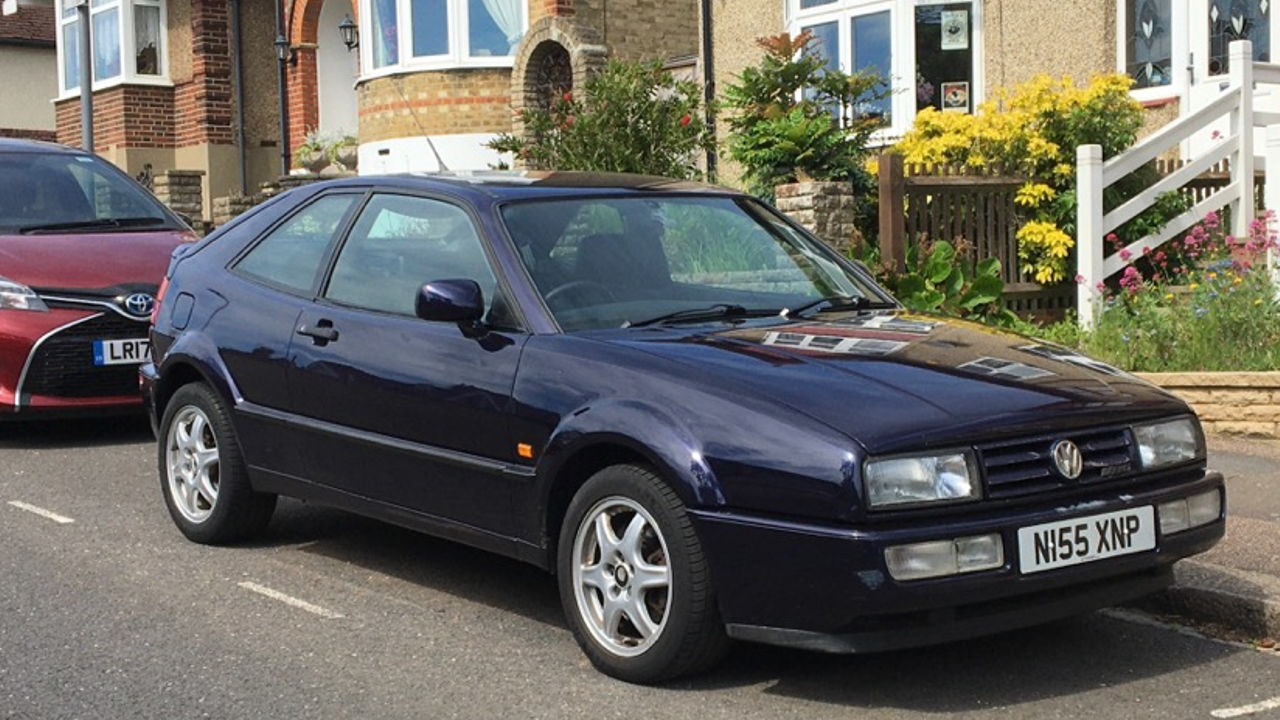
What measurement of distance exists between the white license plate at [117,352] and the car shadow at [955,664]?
13.4ft

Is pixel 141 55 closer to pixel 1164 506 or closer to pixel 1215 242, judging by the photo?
pixel 1215 242

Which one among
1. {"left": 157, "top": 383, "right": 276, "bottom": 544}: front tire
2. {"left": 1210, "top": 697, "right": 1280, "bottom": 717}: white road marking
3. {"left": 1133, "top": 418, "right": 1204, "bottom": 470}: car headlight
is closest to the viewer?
{"left": 1210, "top": 697, "right": 1280, "bottom": 717}: white road marking

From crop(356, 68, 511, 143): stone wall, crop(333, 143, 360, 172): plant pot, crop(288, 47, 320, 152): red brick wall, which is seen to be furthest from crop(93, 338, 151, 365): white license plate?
crop(288, 47, 320, 152): red brick wall

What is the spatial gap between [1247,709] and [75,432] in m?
8.00

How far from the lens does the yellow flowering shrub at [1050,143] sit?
1274 cm

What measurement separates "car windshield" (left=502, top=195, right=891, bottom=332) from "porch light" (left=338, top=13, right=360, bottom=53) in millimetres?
19651

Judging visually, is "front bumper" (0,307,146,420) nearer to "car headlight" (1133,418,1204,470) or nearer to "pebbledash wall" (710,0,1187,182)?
"pebbledash wall" (710,0,1187,182)

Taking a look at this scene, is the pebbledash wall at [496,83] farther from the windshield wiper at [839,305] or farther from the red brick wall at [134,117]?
the windshield wiper at [839,305]

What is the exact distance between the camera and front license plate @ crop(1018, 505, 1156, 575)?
4.72 metres

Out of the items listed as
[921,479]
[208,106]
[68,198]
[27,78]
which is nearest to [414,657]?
[921,479]

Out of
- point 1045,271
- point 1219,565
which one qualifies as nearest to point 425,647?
point 1219,565

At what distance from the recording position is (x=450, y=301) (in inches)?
221

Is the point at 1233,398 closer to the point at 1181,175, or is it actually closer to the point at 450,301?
the point at 1181,175

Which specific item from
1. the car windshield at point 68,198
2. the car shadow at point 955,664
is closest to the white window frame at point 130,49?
the car windshield at point 68,198
